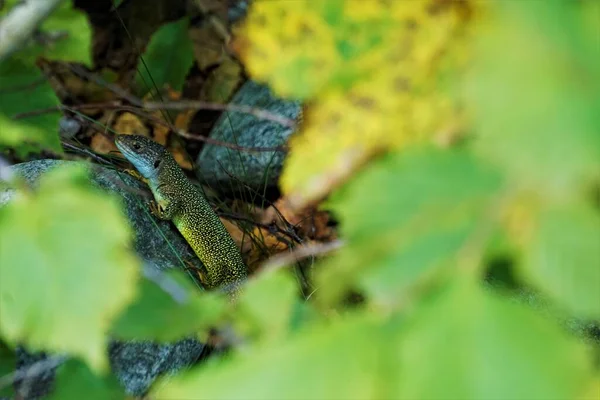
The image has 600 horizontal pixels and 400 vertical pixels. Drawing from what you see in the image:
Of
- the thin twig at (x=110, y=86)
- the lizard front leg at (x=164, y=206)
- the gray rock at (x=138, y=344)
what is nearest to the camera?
the thin twig at (x=110, y=86)

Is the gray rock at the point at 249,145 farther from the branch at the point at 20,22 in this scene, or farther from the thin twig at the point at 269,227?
the branch at the point at 20,22

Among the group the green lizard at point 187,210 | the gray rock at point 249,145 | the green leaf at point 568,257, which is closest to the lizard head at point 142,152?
the green lizard at point 187,210

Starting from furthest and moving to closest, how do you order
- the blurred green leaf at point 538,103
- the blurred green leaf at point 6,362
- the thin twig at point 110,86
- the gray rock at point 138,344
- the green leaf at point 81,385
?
1. the gray rock at point 138,344
2. the thin twig at point 110,86
3. the blurred green leaf at point 6,362
4. the green leaf at point 81,385
5. the blurred green leaf at point 538,103

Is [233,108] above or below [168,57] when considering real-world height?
above

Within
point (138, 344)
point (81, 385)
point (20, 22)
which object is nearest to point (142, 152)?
point (138, 344)

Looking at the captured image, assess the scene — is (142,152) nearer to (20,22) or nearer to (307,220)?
(307,220)

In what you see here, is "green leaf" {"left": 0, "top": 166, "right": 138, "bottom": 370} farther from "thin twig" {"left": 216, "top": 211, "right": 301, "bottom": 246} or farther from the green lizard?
the green lizard

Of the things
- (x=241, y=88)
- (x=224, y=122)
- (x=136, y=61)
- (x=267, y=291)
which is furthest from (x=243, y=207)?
(x=267, y=291)
